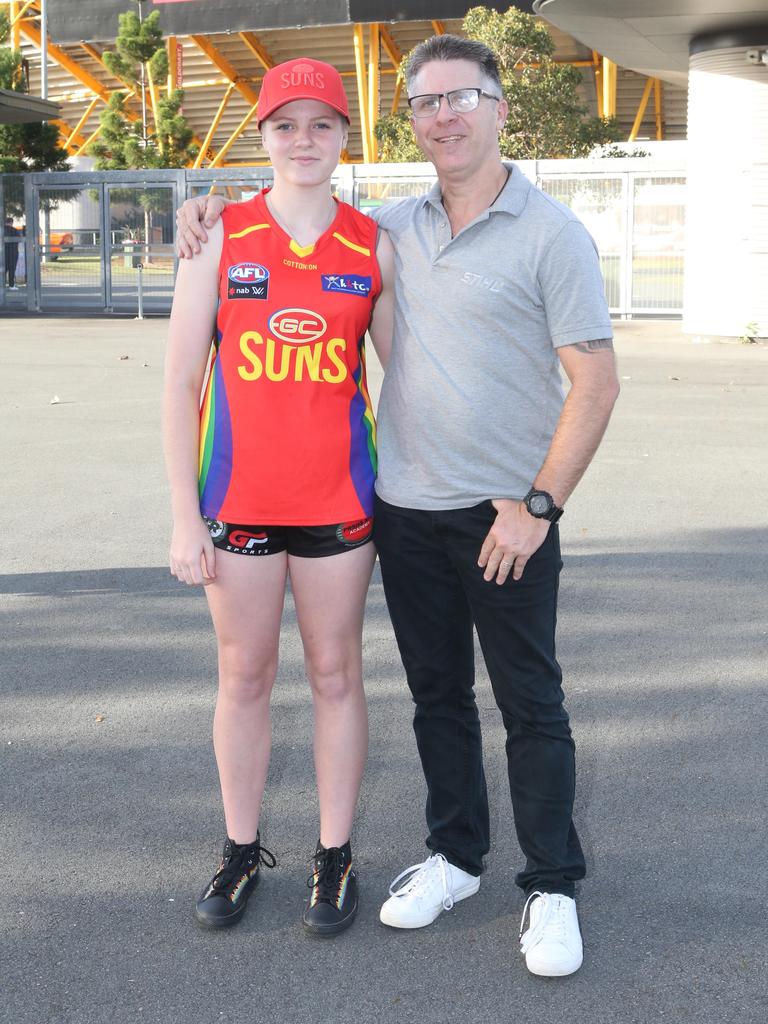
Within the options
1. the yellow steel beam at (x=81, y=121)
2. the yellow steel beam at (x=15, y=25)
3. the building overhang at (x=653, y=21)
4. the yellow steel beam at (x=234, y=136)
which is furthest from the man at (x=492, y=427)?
the yellow steel beam at (x=81, y=121)

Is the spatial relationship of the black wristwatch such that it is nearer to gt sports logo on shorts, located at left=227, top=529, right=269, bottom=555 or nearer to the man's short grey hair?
gt sports logo on shorts, located at left=227, top=529, right=269, bottom=555

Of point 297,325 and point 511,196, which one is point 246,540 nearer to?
point 297,325

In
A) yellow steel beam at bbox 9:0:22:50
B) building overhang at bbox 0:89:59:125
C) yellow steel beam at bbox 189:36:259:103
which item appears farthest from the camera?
yellow steel beam at bbox 9:0:22:50

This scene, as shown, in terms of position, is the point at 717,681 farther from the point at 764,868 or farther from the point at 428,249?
the point at 428,249

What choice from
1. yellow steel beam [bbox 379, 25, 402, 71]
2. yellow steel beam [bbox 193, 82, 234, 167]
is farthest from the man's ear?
yellow steel beam [bbox 193, 82, 234, 167]

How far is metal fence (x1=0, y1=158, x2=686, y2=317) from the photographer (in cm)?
2336

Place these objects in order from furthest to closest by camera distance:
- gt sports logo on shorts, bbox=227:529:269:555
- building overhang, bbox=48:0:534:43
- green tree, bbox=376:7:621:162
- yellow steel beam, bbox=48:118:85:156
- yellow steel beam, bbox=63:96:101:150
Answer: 1. yellow steel beam, bbox=48:118:85:156
2. yellow steel beam, bbox=63:96:101:150
3. building overhang, bbox=48:0:534:43
4. green tree, bbox=376:7:621:162
5. gt sports logo on shorts, bbox=227:529:269:555

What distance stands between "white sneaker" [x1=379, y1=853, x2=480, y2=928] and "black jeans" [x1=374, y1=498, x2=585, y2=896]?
153mm

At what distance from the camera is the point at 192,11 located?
127 ft

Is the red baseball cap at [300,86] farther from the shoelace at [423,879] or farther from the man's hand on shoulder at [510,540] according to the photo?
the shoelace at [423,879]

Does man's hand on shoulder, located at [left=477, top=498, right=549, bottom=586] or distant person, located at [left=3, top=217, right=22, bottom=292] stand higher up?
distant person, located at [left=3, top=217, right=22, bottom=292]

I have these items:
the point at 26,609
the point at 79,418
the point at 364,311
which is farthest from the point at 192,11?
the point at 364,311

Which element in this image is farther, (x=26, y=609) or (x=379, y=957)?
(x=26, y=609)

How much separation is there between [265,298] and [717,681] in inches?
107
